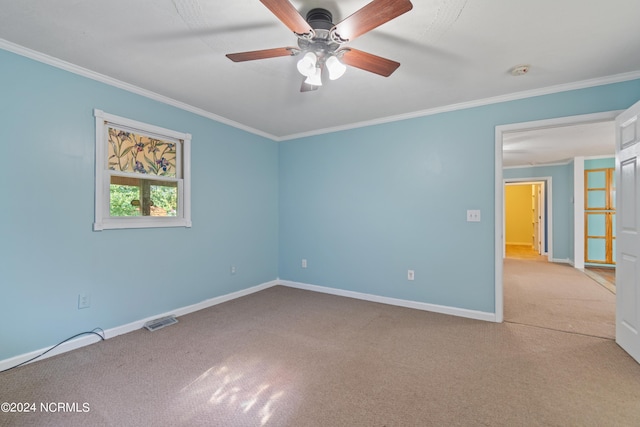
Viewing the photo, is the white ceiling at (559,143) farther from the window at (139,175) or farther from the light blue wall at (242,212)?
the window at (139,175)

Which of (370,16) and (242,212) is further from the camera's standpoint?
(242,212)

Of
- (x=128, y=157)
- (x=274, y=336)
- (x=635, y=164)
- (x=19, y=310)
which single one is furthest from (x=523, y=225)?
(x=19, y=310)

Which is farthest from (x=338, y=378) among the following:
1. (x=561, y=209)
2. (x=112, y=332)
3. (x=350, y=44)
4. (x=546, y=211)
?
(x=546, y=211)

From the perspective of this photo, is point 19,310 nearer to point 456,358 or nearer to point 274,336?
point 274,336

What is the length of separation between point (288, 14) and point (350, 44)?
802 millimetres

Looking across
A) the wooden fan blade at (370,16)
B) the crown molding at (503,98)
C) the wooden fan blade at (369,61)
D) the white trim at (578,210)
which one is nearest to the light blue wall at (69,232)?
the crown molding at (503,98)

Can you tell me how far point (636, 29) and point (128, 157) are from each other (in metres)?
4.17

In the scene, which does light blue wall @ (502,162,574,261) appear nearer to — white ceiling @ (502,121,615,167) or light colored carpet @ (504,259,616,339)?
white ceiling @ (502,121,615,167)

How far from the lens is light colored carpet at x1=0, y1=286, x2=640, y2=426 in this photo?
164cm

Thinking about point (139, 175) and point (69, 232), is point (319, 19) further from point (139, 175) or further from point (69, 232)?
point (69, 232)

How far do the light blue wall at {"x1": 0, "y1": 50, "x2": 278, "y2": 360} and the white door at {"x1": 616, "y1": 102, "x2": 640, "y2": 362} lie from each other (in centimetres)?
410

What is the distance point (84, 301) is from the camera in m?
2.49

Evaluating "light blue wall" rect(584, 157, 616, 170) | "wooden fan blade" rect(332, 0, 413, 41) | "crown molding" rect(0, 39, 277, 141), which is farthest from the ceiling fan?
"light blue wall" rect(584, 157, 616, 170)

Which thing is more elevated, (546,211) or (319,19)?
(319,19)
